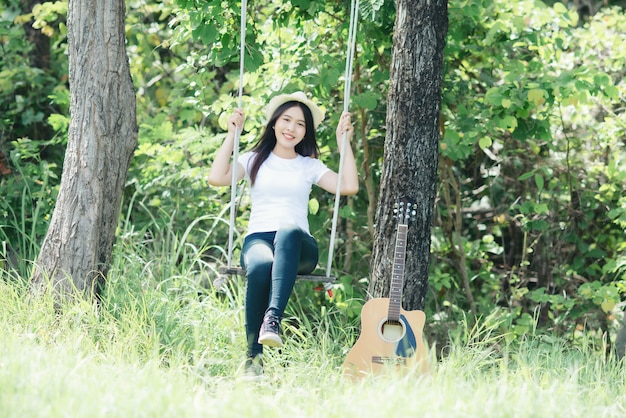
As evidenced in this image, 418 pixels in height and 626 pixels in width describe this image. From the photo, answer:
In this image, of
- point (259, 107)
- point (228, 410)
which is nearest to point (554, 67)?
point (259, 107)

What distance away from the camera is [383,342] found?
411 cm

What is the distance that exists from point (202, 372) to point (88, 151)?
4.13 feet

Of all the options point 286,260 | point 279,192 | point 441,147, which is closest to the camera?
point 286,260

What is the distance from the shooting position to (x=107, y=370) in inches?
142

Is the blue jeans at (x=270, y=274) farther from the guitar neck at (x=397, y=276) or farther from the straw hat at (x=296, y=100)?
the straw hat at (x=296, y=100)

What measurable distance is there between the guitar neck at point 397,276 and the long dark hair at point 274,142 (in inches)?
26.2

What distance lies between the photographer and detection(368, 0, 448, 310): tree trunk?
4.36 m

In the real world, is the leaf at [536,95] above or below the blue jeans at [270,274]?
above

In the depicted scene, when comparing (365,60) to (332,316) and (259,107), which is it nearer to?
(259,107)

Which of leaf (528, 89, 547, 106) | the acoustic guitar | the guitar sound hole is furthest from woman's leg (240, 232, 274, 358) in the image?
leaf (528, 89, 547, 106)

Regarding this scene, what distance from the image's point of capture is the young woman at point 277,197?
403 centimetres

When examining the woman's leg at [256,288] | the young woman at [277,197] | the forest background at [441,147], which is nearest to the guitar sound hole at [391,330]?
the young woman at [277,197]

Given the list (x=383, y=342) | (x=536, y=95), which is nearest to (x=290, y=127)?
(x=383, y=342)

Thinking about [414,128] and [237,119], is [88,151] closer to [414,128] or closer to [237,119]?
[237,119]
